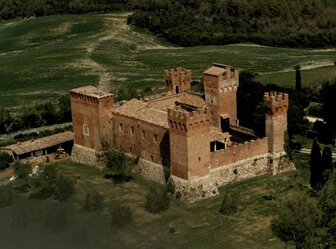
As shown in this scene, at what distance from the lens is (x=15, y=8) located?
166 meters

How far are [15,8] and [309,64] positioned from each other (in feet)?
256

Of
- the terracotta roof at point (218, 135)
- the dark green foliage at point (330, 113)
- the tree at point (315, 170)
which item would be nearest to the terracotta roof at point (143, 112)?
the terracotta roof at point (218, 135)

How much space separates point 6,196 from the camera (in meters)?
60.0

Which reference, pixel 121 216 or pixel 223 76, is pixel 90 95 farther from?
pixel 121 216

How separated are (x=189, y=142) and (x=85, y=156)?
1529 cm

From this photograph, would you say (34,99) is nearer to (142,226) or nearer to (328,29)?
(142,226)

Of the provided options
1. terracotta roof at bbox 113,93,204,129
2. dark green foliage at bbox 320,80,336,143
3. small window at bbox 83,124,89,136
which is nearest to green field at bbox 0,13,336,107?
dark green foliage at bbox 320,80,336,143

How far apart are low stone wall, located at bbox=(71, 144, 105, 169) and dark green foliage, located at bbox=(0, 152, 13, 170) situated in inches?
232

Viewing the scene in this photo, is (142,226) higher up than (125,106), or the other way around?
(125,106)

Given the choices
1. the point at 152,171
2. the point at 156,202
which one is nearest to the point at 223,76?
the point at 152,171

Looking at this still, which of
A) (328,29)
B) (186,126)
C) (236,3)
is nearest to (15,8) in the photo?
(236,3)

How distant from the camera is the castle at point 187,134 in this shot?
57281 millimetres

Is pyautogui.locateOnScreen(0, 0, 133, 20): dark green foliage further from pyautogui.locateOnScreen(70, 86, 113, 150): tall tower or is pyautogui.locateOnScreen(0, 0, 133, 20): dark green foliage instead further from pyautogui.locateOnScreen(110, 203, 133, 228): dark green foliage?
pyautogui.locateOnScreen(110, 203, 133, 228): dark green foliage

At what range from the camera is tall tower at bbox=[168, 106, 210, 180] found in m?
56.2
